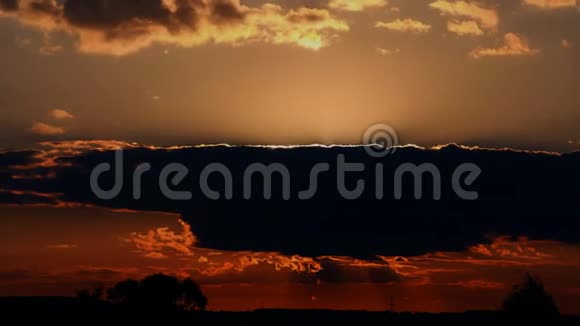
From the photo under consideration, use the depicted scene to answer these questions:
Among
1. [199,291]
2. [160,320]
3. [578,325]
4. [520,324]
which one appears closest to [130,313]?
[160,320]

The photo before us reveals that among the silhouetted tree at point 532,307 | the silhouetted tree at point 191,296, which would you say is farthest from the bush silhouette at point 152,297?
the silhouetted tree at point 532,307

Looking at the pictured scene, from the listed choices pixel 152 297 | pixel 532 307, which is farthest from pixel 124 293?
pixel 532 307

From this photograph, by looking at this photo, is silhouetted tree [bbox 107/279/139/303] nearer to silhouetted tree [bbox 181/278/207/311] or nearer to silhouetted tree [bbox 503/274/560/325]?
silhouetted tree [bbox 181/278/207/311]

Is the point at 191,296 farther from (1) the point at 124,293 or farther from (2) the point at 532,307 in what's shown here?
(2) the point at 532,307

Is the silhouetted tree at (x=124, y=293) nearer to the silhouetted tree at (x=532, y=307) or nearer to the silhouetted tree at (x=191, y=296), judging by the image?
the silhouetted tree at (x=191, y=296)

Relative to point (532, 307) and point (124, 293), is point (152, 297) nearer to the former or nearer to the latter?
point (124, 293)

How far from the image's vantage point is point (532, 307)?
153 m

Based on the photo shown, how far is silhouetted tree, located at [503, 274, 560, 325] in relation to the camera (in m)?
151

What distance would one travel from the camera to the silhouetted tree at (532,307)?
5960 inches

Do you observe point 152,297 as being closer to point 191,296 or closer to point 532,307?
point 191,296

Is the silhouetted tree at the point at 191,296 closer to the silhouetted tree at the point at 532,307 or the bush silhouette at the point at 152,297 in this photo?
the bush silhouette at the point at 152,297

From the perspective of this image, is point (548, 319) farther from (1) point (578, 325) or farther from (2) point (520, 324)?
(1) point (578, 325)

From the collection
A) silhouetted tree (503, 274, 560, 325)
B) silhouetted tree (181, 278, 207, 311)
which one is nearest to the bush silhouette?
silhouetted tree (181, 278, 207, 311)

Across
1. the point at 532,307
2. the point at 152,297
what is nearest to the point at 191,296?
the point at 152,297
